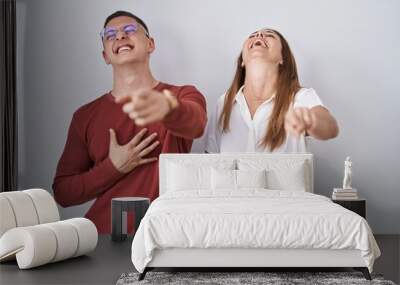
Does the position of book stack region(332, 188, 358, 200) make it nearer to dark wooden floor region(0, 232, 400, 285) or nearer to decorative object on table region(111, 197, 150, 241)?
dark wooden floor region(0, 232, 400, 285)

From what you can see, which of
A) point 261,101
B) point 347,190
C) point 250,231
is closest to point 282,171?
point 347,190

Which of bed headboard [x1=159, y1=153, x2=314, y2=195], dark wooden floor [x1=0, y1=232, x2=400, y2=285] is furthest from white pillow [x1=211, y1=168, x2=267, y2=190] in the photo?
dark wooden floor [x1=0, y1=232, x2=400, y2=285]

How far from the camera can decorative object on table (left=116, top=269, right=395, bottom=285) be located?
177 inches

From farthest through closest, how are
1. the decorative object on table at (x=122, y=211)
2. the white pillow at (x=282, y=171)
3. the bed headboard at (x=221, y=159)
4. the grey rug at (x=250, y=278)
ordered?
the bed headboard at (x=221, y=159) < the decorative object on table at (x=122, y=211) < the white pillow at (x=282, y=171) < the grey rug at (x=250, y=278)

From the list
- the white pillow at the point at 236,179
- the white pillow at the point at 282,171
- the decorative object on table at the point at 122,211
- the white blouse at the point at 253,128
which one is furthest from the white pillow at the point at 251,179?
the decorative object on table at the point at 122,211

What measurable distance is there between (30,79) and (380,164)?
3.63 m

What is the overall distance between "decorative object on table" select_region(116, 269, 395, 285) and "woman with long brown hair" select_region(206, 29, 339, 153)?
6.39 feet

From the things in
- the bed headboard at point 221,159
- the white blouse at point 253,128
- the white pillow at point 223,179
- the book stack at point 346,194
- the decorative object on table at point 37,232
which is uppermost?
the white blouse at point 253,128

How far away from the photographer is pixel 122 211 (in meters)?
6.14

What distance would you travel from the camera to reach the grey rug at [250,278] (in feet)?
14.7

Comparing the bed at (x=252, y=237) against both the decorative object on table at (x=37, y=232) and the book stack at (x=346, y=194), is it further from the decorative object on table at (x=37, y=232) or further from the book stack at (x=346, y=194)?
the book stack at (x=346, y=194)

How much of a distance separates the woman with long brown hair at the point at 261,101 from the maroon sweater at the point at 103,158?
25 centimetres

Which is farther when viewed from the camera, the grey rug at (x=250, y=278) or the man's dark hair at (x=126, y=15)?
the man's dark hair at (x=126, y=15)

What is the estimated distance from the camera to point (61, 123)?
683 centimetres
